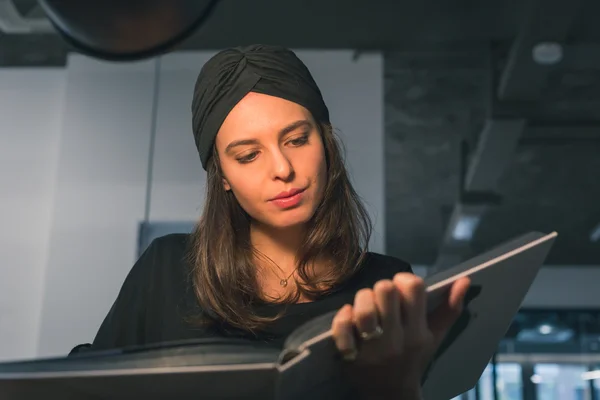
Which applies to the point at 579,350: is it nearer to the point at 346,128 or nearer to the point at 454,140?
the point at 454,140

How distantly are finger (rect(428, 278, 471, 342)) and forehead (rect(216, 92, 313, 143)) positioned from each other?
1.31ft

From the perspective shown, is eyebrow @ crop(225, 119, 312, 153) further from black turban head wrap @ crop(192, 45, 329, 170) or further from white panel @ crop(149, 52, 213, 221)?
white panel @ crop(149, 52, 213, 221)

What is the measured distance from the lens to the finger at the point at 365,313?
0.62 m

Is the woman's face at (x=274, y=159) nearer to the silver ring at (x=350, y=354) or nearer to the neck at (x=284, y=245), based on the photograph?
the neck at (x=284, y=245)

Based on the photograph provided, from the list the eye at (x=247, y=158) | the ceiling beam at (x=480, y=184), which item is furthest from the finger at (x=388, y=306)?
the ceiling beam at (x=480, y=184)

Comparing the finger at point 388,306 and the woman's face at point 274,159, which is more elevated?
the woman's face at point 274,159


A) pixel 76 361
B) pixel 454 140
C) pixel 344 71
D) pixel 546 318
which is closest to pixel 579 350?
pixel 546 318

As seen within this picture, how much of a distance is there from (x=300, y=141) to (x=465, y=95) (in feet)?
9.75

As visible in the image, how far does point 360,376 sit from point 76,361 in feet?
0.82

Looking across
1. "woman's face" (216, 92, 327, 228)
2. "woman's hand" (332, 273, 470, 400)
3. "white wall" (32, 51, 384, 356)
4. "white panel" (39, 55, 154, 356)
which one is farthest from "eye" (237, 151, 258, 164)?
"white panel" (39, 55, 154, 356)

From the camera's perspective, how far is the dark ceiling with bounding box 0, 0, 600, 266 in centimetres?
284

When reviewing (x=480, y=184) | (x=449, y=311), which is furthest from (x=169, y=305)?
(x=480, y=184)

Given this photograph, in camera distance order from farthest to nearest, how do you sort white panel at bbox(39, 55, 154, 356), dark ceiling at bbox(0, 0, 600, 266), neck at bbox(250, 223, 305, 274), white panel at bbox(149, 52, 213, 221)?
dark ceiling at bbox(0, 0, 600, 266), white panel at bbox(149, 52, 213, 221), white panel at bbox(39, 55, 154, 356), neck at bbox(250, 223, 305, 274)

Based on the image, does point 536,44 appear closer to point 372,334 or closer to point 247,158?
point 247,158
